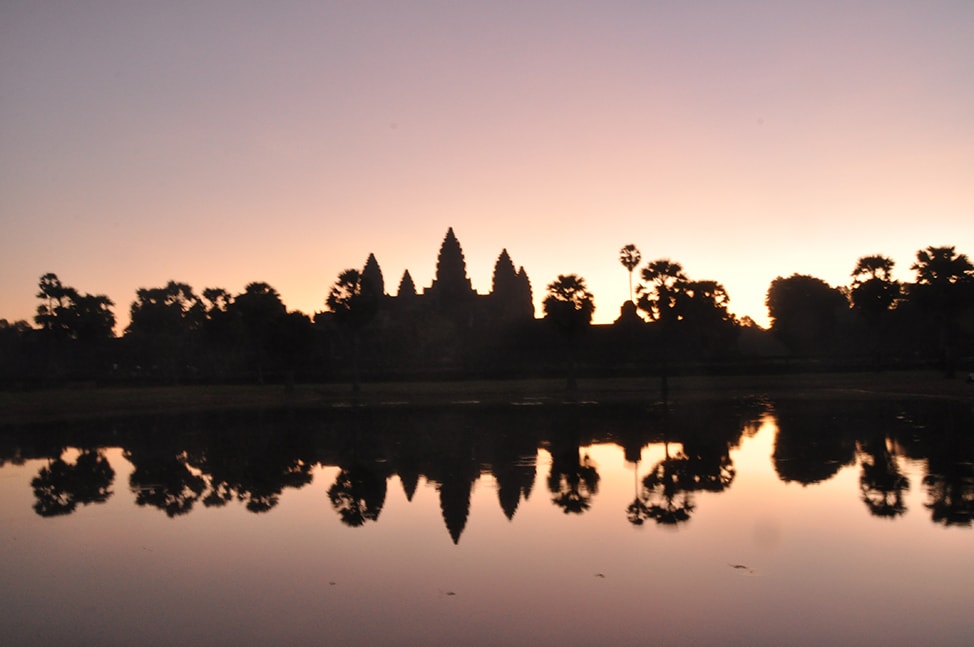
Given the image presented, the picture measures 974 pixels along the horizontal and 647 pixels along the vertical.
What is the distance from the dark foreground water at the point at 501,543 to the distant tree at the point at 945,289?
3958 cm

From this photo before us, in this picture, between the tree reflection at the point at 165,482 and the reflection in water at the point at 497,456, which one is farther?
the tree reflection at the point at 165,482

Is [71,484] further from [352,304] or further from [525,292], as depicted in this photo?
[525,292]

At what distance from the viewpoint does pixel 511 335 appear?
280ft

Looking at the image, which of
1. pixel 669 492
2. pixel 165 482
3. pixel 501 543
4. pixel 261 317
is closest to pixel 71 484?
pixel 165 482

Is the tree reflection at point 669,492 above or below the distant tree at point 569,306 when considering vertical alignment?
below

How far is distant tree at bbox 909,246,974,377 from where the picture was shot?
201 ft

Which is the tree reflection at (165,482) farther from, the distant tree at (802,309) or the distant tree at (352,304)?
the distant tree at (802,309)

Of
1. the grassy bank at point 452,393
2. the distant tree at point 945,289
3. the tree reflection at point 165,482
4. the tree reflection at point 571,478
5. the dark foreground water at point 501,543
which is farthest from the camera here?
the distant tree at point 945,289

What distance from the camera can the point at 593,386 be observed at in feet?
204

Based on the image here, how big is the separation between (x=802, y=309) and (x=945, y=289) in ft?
103

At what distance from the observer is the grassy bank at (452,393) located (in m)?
48.8

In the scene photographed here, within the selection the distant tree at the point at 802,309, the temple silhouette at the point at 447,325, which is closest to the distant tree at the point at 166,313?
the temple silhouette at the point at 447,325

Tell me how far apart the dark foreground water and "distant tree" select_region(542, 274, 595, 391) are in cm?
3583

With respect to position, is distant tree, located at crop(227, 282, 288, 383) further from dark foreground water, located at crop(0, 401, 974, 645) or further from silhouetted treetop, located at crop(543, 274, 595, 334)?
dark foreground water, located at crop(0, 401, 974, 645)
